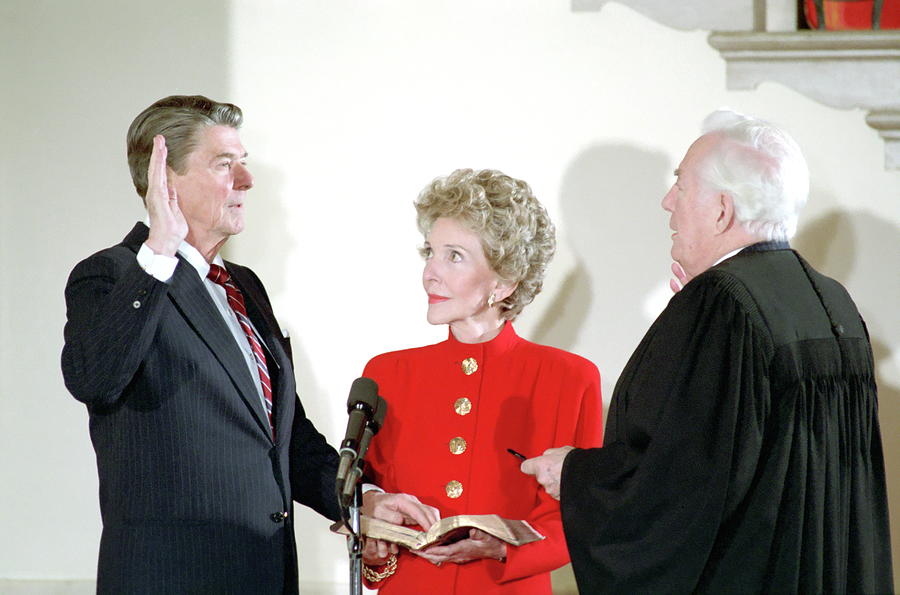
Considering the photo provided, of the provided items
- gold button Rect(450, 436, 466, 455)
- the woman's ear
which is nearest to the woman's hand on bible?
gold button Rect(450, 436, 466, 455)

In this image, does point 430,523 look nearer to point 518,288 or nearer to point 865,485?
point 518,288

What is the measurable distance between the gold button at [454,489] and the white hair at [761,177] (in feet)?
3.18

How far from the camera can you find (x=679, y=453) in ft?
7.35

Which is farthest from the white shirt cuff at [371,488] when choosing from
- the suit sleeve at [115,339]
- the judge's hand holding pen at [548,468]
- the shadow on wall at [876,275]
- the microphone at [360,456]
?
the shadow on wall at [876,275]

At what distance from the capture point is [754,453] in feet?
7.25

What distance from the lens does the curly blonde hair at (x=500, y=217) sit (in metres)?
2.81

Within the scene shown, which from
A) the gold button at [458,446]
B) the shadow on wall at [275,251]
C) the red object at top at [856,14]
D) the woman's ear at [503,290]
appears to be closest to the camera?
the gold button at [458,446]

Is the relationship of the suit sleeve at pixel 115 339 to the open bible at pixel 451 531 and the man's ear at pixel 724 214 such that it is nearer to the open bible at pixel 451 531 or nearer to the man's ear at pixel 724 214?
the open bible at pixel 451 531

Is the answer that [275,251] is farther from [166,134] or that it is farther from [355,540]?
[355,540]

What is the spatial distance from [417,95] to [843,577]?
243cm

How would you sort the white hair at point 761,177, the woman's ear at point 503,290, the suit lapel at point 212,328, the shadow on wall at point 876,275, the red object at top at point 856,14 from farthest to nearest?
the red object at top at point 856,14 → the shadow on wall at point 876,275 → the woman's ear at point 503,290 → the suit lapel at point 212,328 → the white hair at point 761,177

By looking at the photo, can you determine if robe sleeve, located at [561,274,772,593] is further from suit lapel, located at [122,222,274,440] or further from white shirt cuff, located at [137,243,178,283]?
white shirt cuff, located at [137,243,178,283]

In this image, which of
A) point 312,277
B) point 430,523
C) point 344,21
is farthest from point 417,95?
point 430,523

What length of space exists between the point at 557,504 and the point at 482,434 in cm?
26
